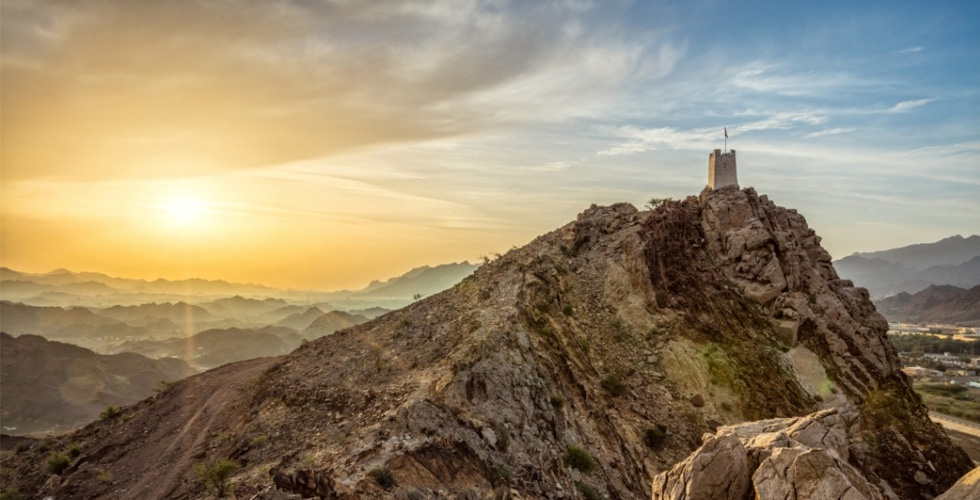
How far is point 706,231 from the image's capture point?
39.1 m

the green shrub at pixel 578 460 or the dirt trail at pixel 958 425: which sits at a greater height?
the green shrub at pixel 578 460

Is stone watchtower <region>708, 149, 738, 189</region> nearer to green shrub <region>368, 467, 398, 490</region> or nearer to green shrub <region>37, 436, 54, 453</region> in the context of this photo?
green shrub <region>368, 467, 398, 490</region>

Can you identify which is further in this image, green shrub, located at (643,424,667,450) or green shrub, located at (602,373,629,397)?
green shrub, located at (602,373,629,397)

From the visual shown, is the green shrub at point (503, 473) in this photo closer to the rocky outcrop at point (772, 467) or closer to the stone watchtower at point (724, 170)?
the rocky outcrop at point (772, 467)

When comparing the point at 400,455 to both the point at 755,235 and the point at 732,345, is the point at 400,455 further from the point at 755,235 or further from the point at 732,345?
the point at 755,235

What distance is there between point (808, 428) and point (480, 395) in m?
12.2

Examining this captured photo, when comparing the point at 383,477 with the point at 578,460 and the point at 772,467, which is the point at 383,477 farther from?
the point at 772,467

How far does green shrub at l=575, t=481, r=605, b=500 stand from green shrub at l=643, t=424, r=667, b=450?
625 centimetres

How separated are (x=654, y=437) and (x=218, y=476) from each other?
20288mm

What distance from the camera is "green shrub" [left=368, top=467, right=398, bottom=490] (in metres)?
14.9


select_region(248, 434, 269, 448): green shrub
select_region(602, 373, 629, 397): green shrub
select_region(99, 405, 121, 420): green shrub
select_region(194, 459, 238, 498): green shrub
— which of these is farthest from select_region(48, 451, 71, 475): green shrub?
select_region(602, 373, 629, 397): green shrub

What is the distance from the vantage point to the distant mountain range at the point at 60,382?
9638 centimetres

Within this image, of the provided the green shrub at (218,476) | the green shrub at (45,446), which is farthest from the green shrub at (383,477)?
the green shrub at (45,446)

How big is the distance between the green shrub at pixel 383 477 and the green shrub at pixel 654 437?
14861mm
